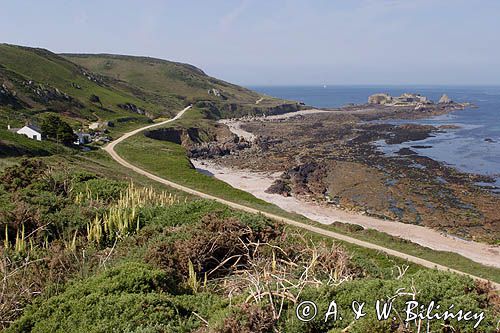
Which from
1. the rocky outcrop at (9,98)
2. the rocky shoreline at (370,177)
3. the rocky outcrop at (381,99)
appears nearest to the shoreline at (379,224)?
the rocky shoreline at (370,177)

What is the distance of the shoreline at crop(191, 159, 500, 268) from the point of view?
95.3ft

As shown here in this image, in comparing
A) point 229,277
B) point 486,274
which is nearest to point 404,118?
point 486,274

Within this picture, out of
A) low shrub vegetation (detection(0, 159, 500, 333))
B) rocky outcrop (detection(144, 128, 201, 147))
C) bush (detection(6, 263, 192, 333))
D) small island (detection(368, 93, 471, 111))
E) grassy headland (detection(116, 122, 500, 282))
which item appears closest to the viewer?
low shrub vegetation (detection(0, 159, 500, 333))

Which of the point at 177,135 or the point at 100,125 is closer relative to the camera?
the point at 100,125

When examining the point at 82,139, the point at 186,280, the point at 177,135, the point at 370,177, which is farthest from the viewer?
the point at 177,135

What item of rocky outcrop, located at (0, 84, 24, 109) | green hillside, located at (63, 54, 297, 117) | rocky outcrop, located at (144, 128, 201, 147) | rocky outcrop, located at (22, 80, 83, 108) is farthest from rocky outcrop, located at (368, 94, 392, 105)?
rocky outcrop, located at (0, 84, 24, 109)

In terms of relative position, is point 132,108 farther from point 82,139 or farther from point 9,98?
point 82,139

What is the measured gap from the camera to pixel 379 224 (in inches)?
1374

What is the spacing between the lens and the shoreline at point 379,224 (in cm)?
2905

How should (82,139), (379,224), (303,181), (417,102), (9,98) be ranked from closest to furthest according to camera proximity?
(379,224) → (303,181) → (82,139) → (9,98) → (417,102)

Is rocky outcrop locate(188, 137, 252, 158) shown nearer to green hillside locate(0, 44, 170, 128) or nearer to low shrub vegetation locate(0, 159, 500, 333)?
green hillside locate(0, 44, 170, 128)

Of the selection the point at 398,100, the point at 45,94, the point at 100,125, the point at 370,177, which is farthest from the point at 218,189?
the point at 398,100

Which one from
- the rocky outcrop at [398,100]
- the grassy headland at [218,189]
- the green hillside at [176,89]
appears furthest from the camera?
the rocky outcrop at [398,100]

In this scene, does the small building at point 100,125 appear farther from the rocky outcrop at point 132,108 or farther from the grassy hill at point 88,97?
the rocky outcrop at point 132,108
